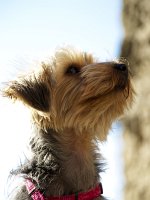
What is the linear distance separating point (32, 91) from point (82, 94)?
350mm

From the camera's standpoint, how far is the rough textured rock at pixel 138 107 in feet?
24.7

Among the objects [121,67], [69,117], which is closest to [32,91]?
[69,117]

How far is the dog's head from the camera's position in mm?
4355

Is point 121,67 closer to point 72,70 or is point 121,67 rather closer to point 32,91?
point 72,70

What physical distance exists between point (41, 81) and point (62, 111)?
9.6 inches

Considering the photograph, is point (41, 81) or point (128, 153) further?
point (128, 153)

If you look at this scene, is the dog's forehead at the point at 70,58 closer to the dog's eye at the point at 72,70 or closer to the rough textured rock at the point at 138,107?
the dog's eye at the point at 72,70

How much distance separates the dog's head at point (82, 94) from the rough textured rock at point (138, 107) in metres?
3.01

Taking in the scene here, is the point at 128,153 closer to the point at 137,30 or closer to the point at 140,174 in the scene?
the point at 140,174

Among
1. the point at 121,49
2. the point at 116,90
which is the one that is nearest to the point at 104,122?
the point at 116,90

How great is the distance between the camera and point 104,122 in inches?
177

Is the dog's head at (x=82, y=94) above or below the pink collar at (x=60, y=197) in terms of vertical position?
above

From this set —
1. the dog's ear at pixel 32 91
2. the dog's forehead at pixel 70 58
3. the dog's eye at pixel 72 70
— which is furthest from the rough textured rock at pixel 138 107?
the dog's ear at pixel 32 91

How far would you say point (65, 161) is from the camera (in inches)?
170
